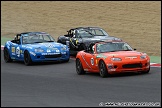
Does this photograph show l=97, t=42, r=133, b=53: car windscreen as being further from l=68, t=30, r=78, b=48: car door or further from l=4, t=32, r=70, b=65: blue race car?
l=68, t=30, r=78, b=48: car door

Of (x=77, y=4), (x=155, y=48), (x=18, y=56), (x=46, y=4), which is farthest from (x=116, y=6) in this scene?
(x=18, y=56)

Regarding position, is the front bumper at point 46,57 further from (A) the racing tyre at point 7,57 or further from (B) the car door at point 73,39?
(B) the car door at point 73,39

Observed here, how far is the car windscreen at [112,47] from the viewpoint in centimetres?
1771

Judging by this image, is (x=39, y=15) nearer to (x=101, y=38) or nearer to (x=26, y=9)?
(x=26, y=9)

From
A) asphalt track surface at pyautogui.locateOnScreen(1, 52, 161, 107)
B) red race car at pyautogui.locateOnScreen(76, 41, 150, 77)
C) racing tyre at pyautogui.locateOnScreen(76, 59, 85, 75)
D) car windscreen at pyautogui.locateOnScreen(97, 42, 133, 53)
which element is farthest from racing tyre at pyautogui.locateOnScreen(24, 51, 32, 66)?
car windscreen at pyautogui.locateOnScreen(97, 42, 133, 53)

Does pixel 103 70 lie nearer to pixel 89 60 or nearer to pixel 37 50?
pixel 89 60

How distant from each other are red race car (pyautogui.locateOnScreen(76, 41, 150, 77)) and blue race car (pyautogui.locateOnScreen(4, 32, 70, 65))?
135 inches

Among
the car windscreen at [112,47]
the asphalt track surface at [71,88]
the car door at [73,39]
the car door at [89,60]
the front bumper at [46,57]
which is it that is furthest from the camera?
the car door at [73,39]

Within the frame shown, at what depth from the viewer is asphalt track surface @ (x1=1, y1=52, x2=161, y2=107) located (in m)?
12.4

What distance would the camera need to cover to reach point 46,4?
4303cm

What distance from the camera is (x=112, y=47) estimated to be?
17.8m

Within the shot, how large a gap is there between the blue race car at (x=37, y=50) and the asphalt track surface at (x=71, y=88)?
62.7 inches

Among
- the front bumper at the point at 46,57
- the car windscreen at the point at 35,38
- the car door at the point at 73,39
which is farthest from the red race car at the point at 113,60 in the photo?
the car door at the point at 73,39

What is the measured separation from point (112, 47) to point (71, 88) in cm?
346
